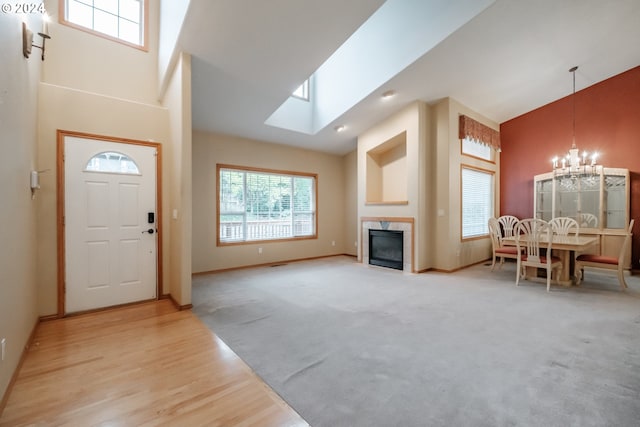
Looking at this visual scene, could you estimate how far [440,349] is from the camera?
223 centimetres

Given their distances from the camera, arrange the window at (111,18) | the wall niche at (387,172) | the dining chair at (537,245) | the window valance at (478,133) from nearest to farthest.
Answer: the window at (111,18) < the dining chair at (537,245) < the window valance at (478,133) < the wall niche at (387,172)

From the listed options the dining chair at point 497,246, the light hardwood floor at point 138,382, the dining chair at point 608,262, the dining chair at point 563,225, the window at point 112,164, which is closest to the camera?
the light hardwood floor at point 138,382

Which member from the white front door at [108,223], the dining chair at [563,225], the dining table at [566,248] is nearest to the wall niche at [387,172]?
the dining table at [566,248]

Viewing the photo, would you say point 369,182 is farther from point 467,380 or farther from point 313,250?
point 467,380

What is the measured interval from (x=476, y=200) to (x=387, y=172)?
1.98 metres

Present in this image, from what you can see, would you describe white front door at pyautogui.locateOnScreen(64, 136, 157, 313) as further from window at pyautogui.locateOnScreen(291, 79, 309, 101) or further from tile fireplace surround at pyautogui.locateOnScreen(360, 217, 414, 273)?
tile fireplace surround at pyautogui.locateOnScreen(360, 217, 414, 273)

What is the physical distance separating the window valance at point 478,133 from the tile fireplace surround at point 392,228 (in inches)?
79.3

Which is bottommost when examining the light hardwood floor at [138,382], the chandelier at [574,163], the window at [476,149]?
the light hardwood floor at [138,382]

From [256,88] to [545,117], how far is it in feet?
20.1

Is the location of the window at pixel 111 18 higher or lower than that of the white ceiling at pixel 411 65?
higher

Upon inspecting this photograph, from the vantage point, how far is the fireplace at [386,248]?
5.30 m

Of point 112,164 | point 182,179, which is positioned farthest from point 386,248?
point 112,164

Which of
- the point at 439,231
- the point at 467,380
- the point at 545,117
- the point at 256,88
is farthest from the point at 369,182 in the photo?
the point at 467,380

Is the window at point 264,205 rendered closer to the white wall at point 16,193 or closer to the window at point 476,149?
the white wall at point 16,193
